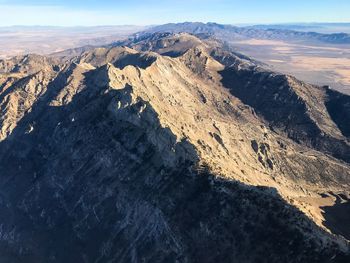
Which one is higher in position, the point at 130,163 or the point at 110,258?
the point at 130,163

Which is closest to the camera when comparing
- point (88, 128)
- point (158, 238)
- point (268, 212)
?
point (268, 212)

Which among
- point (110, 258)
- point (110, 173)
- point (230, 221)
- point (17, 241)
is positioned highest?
point (230, 221)

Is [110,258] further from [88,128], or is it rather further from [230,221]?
[88,128]

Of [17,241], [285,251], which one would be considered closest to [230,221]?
[285,251]

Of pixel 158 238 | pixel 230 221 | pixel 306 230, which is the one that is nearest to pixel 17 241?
pixel 158 238

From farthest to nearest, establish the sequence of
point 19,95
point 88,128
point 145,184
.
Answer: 1. point 19,95
2. point 88,128
3. point 145,184

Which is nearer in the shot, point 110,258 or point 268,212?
point 268,212

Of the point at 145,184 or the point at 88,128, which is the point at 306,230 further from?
the point at 88,128
